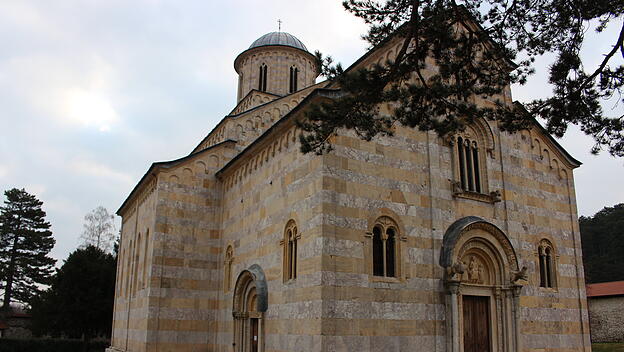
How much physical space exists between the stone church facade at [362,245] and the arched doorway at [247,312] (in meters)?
0.05

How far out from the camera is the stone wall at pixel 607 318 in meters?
31.7

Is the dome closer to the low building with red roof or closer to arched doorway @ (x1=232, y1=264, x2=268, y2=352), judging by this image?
arched doorway @ (x1=232, y1=264, x2=268, y2=352)

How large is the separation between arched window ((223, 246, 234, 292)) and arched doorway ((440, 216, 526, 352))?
23.6 feet

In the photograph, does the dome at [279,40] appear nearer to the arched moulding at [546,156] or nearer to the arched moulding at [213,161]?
the arched moulding at [213,161]

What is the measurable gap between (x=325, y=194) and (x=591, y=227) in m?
50.7

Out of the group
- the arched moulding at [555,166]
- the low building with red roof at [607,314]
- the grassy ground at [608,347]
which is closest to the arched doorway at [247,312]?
the arched moulding at [555,166]

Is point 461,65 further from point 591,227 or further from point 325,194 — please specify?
point 591,227

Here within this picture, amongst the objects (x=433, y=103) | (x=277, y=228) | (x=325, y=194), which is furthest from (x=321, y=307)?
(x=433, y=103)

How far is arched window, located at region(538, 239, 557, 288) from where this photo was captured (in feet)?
47.4

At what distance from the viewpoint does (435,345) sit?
1175 centimetres

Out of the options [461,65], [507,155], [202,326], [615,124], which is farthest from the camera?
[202,326]

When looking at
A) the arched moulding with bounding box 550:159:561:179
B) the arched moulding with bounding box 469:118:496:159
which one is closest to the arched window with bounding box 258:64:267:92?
the arched moulding with bounding box 469:118:496:159

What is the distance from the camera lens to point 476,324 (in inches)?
501

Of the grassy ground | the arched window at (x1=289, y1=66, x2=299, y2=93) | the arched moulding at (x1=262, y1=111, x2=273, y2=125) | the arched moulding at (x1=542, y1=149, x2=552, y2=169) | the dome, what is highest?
the dome
